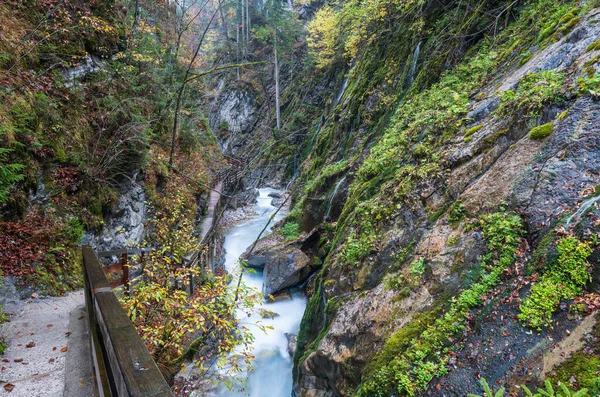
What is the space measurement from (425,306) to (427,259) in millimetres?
712

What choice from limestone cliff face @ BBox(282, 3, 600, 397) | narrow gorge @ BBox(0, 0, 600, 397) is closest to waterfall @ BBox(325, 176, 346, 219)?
narrow gorge @ BBox(0, 0, 600, 397)

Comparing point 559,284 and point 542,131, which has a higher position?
point 542,131

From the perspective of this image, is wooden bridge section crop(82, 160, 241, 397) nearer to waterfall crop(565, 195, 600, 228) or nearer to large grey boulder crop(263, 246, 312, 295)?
waterfall crop(565, 195, 600, 228)

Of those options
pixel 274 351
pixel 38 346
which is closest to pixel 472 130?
pixel 38 346

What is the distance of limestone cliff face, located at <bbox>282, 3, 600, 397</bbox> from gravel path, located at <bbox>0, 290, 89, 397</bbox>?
3.62 metres

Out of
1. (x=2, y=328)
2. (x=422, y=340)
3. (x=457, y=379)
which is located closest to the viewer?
(x=457, y=379)

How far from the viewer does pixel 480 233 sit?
12.5 ft

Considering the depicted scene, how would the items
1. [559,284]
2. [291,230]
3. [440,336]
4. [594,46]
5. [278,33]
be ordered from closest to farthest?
[559,284] < [440,336] < [594,46] < [291,230] < [278,33]

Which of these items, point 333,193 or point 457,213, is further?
point 333,193

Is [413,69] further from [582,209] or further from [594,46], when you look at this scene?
[582,209]

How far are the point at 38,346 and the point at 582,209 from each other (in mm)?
6798

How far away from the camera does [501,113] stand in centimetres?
493

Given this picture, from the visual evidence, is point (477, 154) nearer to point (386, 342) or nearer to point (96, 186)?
point (386, 342)

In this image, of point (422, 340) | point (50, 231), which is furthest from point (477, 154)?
point (50, 231)
